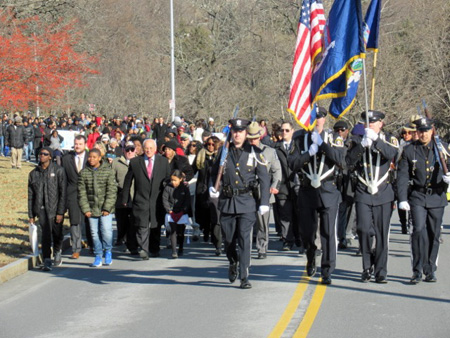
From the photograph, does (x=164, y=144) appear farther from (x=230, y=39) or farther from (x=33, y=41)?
(x=230, y=39)

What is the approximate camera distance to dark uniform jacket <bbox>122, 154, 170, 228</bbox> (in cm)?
1390

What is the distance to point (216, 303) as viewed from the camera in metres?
9.98

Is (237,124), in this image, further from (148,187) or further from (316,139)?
(148,187)

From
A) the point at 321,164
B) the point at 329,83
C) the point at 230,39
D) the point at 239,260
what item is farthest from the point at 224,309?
the point at 230,39

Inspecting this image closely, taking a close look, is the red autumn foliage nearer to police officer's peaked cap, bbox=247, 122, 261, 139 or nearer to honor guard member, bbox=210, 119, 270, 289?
police officer's peaked cap, bbox=247, 122, 261, 139

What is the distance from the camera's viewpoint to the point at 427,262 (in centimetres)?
1112

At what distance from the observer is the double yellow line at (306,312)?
8.57 m

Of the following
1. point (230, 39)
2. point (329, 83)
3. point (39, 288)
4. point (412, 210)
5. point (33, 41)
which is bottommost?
point (39, 288)

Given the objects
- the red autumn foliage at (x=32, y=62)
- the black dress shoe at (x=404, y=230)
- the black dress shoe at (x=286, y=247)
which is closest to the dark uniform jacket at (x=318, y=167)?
the black dress shoe at (x=286, y=247)

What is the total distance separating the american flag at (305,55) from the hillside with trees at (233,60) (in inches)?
885

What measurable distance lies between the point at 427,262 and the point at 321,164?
182cm

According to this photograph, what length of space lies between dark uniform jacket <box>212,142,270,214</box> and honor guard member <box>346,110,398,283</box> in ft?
3.74

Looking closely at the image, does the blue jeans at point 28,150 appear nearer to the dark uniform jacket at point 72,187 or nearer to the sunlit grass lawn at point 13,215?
the sunlit grass lawn at point 13,215

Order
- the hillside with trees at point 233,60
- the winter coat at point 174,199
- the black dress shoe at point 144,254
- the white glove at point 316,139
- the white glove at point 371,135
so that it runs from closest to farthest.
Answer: the white glove at point 371,135
the white glove at point 316,139
the black dress shoe at point 144,254
the winter coat at point 174,199
the hillside with trees at point 233,60
